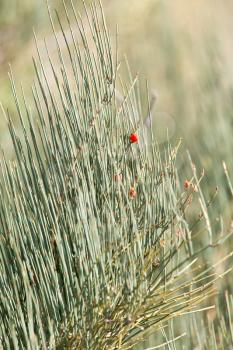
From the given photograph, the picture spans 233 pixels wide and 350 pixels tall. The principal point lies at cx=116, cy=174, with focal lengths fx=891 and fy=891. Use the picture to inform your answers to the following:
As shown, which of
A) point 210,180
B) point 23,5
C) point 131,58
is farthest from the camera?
point 131,58

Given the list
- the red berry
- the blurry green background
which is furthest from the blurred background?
the red berry

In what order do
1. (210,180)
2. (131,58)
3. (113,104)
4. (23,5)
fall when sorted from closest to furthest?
(113,104) < (210,180) < (23,5) < (131,58)

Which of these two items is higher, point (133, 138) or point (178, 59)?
point (178, 59)

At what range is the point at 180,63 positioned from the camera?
5.89m

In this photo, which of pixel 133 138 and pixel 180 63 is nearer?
pixel 133 138

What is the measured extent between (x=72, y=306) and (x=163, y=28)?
198 inches

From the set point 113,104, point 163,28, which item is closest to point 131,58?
point 163,28

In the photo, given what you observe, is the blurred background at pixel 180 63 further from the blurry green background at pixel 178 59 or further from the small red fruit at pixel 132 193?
the small red fruit at pixel 132 193

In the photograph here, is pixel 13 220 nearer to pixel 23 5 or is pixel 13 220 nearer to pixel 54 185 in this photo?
pixel 54 185

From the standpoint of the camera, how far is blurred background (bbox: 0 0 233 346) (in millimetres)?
2959

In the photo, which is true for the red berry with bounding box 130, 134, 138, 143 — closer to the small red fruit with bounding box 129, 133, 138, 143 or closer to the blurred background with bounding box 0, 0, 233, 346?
the small red fruit with bounding box 129, 133, 138, 143

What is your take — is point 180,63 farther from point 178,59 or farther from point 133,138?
point 133,138

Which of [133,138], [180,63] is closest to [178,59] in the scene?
[180,63]

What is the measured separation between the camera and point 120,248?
1101 millimetres
